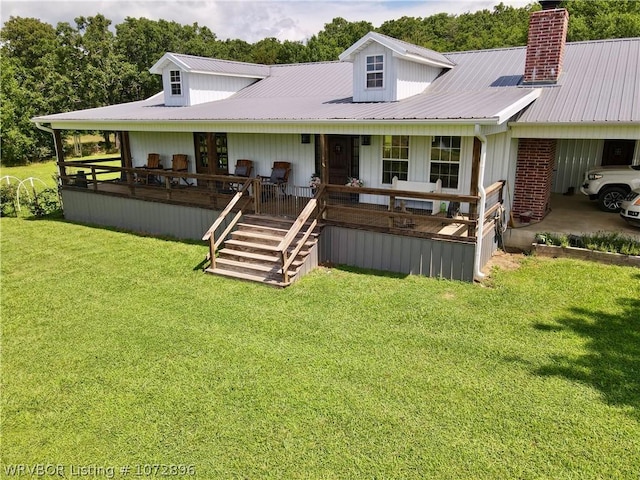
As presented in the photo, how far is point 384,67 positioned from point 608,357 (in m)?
8.06

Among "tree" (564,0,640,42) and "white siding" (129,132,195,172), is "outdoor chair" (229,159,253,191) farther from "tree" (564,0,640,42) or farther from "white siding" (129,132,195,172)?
"tree" (564,0,640,42)

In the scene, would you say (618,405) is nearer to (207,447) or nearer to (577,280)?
(577,280)

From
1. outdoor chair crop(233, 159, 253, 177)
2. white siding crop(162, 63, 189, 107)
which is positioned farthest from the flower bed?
white siding crop(162, 63, 189, 107)

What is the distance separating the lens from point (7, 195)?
16.4m

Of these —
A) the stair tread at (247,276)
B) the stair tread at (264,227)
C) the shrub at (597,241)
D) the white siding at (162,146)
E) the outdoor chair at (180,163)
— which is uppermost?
the white siding at (162,146)

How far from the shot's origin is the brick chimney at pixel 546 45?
11.0 m

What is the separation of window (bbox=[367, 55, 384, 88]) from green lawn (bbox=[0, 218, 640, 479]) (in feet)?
16.8

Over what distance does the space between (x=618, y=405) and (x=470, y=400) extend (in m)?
1.60

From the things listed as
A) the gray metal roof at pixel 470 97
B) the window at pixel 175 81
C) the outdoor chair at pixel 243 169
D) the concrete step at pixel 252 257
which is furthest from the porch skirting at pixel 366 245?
the window at pixel 175 81

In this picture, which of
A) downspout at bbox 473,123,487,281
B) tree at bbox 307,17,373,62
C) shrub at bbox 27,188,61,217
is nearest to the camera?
downspout at bbox 473,123,487,281

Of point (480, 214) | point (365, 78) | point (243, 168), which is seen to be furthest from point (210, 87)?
point (480, 214)

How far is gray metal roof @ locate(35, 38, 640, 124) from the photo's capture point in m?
9.55

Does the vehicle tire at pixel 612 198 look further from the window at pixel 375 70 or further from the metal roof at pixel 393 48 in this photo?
the window at pixel 375 70

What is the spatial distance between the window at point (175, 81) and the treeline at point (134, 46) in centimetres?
2327
